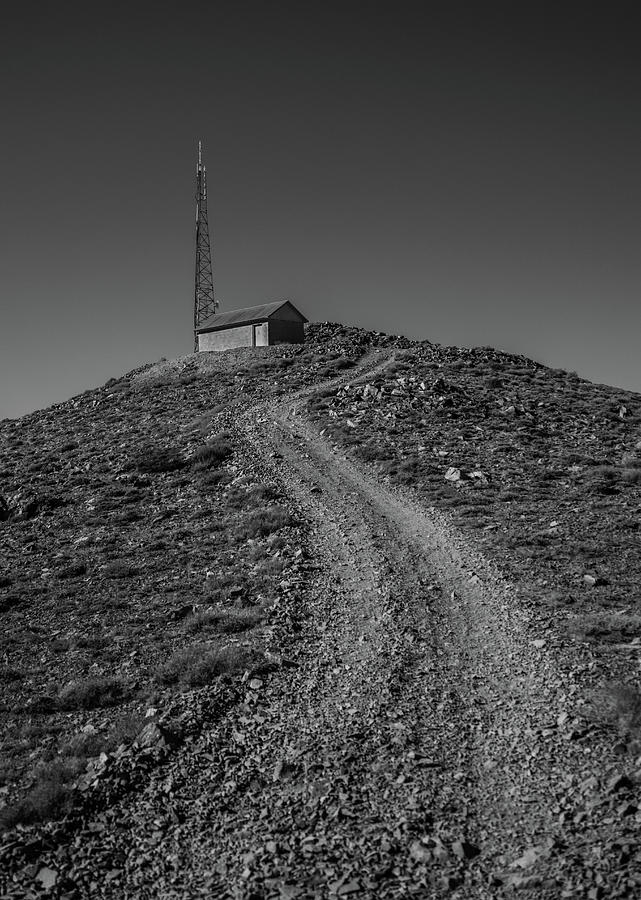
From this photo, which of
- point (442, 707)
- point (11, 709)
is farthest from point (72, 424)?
point (442, 707)

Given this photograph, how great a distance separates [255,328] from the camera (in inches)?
2255

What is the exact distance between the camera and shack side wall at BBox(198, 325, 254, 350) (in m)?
57.8

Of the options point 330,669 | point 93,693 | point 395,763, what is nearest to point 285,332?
point 93,693

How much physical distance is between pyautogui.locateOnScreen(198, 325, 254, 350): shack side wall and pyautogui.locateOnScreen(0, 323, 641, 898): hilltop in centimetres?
2649

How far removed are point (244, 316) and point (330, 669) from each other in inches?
1898

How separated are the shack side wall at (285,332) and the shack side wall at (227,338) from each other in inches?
74.9

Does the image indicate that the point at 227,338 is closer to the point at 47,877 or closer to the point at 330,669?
the point at 330,669

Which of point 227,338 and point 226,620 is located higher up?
point 227,338

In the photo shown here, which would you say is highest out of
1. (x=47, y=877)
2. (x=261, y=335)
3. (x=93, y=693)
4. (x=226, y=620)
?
(x=261, y=335)

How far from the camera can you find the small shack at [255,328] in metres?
56.8

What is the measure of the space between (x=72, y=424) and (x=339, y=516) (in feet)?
94.5

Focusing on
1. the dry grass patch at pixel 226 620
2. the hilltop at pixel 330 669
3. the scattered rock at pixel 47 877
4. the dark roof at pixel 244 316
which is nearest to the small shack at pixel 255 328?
the dark roof at pixel 244 316

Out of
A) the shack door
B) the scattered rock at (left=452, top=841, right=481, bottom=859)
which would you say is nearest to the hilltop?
the scattered rock at (left=452, top=841, right=481, bottom=859)

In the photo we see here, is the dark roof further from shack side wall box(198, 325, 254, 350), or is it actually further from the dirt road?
the dirt road
